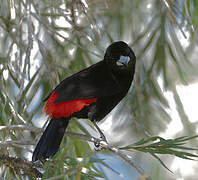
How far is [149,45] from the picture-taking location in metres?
2.60

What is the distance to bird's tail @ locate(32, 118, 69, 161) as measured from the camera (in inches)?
63.6

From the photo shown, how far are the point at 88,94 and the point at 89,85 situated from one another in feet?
0.28

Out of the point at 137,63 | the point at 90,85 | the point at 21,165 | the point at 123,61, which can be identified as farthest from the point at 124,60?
the point at 21,165

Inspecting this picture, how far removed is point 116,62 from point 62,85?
347 mm

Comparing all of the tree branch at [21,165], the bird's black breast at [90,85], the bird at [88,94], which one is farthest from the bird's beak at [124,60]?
the tree branch at [21,165]

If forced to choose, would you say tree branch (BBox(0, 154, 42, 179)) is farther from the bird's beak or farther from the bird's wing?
the bird's beak

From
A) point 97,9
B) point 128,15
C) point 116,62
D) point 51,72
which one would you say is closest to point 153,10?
point 128,15

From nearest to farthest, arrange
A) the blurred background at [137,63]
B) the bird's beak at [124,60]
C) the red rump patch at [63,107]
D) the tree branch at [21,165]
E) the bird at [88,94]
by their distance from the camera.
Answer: the tree branch at [21,165]
the bird at [88,94]
the red rump patch at [63,107]
the bird's beak at [124,60]
the blurred background at [137,63]

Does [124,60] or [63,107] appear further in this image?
[124,60]

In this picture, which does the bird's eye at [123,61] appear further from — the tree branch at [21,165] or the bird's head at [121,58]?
the tree branch at [21,165]

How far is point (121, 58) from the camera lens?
6.94 feet

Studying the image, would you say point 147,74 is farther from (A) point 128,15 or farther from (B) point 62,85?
(B) point 62,85

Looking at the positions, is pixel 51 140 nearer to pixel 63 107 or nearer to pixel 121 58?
pixel 63 107

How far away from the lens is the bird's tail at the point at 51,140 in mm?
1616
